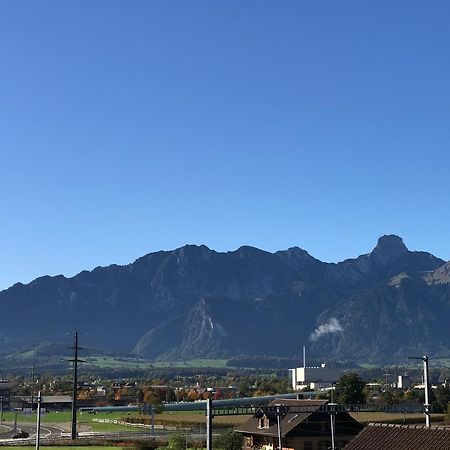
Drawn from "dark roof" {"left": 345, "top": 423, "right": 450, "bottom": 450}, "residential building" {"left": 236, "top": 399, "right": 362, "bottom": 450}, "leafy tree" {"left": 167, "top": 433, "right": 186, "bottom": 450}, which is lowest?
"leafy tree" {"left": 167, "top": 433, "right": 186, "bottom": 450}

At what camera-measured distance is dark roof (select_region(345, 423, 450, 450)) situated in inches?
1834

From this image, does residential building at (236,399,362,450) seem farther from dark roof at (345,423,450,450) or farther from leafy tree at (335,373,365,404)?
leafy tree at (335,373,365,404)

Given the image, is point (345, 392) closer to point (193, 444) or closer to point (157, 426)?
point (157, 426)

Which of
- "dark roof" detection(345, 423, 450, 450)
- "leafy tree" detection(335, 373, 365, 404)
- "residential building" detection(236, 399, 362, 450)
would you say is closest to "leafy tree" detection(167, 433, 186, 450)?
"residential building" detection(236, 399, 362, 450)

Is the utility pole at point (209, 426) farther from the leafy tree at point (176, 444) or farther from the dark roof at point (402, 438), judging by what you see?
the leafy tree at point (176, 444)

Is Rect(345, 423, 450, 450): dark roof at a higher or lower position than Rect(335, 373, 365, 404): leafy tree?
higher

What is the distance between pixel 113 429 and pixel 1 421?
36849 millimetres

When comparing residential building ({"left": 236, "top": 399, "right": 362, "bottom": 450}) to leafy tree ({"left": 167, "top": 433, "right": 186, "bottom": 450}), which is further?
residential building ({"left": 236, "top": 399, "right": 362, "bottom": 450})

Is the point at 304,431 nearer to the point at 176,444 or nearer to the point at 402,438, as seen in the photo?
the point at 176,444

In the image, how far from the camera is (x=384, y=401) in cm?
18400

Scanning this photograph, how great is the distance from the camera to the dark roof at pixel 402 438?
1834 inches

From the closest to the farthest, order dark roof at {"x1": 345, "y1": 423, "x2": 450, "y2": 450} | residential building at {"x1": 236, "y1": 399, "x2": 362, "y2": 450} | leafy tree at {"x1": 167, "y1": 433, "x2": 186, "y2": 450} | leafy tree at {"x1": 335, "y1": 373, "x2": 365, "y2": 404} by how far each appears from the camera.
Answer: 1. dark roof at {"x1": 345, "y1": 423, "x2": 450, "y2": 450}
2. leafy tree at {"x1": 167, "y1": 433, "x2": 186, "y2": 450}
3. residential building at {"x1": 236, "y1": 399, "x2": 362, "y2": 450}
4. leafy tree at {"x1": 335, "y1": 373, "x2": 365, "y2": 404}

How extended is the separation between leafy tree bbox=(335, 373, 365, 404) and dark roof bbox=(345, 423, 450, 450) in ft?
366

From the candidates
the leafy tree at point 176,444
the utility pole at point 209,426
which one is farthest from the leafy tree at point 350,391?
the utility pole at point 209,426
